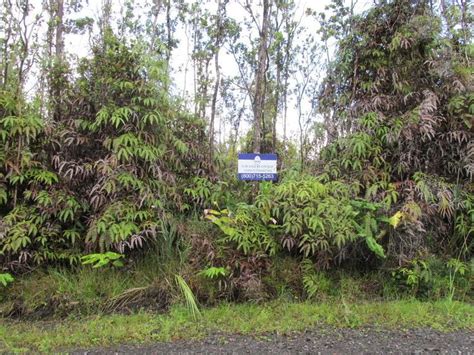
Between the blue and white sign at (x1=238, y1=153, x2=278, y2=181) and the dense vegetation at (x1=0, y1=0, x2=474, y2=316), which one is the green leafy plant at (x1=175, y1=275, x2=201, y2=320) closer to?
the dense vegetation at (x1=0, y1=0, x2=474, y2=316)

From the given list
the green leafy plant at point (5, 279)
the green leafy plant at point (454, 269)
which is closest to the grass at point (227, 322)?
the green leafy plant at point (454, 269)

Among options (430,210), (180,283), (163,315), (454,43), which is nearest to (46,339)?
(163,315)

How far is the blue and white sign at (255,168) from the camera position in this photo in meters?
5.06

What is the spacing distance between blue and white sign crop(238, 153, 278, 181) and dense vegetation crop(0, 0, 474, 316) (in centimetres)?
24

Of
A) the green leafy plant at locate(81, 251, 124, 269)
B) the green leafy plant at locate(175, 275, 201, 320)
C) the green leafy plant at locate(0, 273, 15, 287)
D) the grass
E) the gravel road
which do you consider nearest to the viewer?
the gravel road

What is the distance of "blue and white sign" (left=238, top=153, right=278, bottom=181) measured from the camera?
16.6 feet

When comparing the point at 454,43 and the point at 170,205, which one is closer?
the point at 170,205

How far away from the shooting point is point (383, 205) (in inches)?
177

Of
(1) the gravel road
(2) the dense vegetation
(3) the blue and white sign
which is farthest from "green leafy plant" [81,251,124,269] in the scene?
(3) the blue and white sign

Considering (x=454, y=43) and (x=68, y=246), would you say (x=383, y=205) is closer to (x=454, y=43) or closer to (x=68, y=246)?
(x=454, y=43)

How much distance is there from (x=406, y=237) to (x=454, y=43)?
9.94 ft

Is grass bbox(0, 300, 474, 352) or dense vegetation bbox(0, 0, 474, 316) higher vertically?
dense vegetation bbox(0, 0, 474, 316)

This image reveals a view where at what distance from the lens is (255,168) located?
5.07m

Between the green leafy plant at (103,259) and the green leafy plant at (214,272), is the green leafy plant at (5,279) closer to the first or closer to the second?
the green leafy plant at (103,259)
